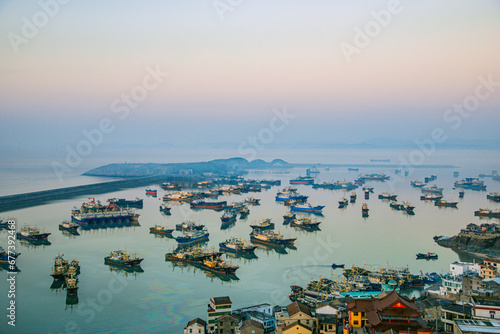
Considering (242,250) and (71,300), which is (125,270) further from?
(242,250)

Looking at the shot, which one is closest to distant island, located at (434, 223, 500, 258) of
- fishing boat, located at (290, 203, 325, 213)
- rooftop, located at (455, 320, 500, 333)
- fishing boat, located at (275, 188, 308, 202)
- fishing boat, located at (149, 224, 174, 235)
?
rooftop, located at (455, 320, 500, 333)

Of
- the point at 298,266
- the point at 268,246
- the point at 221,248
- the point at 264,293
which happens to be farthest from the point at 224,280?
the point at 268,246

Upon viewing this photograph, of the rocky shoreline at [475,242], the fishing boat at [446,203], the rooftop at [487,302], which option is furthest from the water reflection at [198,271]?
the fishing boat at [446,203]

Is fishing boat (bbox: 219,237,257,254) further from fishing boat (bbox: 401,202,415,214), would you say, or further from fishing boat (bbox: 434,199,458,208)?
fishing boat (bbox: 434,199,458,208)

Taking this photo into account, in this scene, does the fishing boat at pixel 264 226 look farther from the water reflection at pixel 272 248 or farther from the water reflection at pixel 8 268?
the water reflection at pixel 8 268

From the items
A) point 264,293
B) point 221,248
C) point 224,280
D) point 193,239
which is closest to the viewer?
point 264,293

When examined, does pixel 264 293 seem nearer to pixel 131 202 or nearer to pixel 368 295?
pixel 368 295

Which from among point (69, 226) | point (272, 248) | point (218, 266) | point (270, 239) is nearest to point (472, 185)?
point (270, 239)

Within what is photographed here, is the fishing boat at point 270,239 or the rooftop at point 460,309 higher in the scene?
the rooftop at point 460,309
